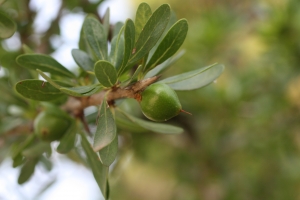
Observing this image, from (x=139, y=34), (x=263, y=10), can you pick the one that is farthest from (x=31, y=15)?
(x=263, y=10)

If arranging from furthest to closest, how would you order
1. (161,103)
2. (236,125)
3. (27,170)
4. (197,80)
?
(236,125) < (27,170) < (197,80) < (161,103)

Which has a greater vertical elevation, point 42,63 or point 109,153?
point 42,63

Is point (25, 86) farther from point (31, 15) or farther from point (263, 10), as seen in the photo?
point (263, 10)

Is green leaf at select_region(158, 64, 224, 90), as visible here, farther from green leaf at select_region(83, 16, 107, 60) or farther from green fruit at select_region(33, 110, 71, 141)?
green fruit at select_region(33, 110, 71, 141)

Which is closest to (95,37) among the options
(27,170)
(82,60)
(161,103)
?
(82,60)

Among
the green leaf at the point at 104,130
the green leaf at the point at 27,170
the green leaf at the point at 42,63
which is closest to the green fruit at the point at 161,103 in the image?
the green leaf at the point at 104,130

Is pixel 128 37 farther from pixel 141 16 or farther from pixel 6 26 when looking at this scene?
pixel 6 26

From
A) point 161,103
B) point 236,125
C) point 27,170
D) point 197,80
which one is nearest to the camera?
point 161,103
